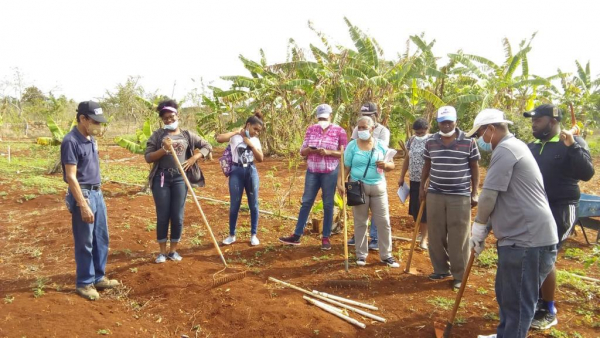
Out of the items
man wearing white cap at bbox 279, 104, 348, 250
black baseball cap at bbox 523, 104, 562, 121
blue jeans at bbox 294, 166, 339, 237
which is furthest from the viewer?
blue jeans at bbox 294, 166, 339, 237

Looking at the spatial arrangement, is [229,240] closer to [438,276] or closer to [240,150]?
[240,150]

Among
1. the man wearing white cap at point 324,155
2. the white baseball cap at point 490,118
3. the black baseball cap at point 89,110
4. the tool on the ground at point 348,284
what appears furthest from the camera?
the man wearing white cap at point 324,155

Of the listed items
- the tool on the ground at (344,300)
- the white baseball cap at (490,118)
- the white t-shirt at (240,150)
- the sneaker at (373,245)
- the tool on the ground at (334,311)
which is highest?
the white baseball cap at (490,118)

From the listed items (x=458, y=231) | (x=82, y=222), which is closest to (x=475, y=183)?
(x=458, y=231)

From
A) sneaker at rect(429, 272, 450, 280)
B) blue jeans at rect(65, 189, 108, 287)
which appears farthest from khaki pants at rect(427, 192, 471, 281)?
blue jeans at rect(65, 189, 108, 287)

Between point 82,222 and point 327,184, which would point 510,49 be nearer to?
point 327,184

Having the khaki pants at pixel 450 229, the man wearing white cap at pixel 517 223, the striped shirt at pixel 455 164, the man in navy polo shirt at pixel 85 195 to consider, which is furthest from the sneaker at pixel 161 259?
the man wearing white cap at pixel 517 223

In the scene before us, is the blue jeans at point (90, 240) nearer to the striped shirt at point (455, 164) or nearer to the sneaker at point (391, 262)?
the sneaker at point (391, 262)

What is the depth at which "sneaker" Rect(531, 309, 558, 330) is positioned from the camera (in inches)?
137

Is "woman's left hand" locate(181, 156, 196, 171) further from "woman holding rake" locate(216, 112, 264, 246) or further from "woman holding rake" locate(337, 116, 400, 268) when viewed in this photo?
"woman holding rake" locate(337, 116, 400, 268)

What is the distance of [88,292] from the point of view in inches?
154

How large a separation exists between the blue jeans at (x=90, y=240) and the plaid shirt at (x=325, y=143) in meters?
2.44

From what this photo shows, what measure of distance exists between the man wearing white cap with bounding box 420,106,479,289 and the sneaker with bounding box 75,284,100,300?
11.1 ft

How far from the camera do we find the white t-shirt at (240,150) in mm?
5211
